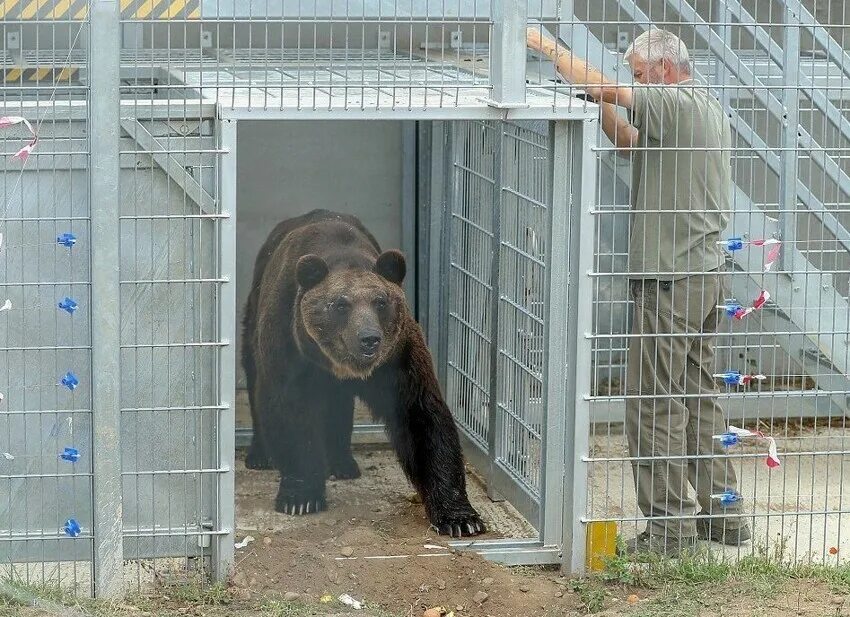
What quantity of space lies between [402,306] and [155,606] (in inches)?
87.8

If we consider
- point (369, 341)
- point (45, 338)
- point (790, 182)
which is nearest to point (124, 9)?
point (369, 341)

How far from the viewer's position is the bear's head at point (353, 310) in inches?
270

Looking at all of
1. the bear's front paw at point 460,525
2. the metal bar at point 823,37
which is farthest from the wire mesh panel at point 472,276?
the metal bar at point 823,37

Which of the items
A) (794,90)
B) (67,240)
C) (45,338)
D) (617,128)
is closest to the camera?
(67,240)

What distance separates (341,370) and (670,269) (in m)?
2.07

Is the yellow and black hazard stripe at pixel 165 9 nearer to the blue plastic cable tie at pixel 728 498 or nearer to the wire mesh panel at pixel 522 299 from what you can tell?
the wire mesh panel at pixel 522 299

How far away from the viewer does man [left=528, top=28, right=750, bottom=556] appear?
5.69 m

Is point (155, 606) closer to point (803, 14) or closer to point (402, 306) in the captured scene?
point (402, 306)

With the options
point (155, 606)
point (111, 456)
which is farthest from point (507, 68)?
point (155, 606)

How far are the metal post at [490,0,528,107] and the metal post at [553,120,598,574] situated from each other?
Answer: 1.15ft

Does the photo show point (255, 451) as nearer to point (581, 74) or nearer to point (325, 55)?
point (325, 55)

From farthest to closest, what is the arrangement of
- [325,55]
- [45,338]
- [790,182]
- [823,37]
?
[325,55] → [823,37] → [790,182] → [45,338]

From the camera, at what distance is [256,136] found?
944cm

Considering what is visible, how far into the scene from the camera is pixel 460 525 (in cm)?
661
